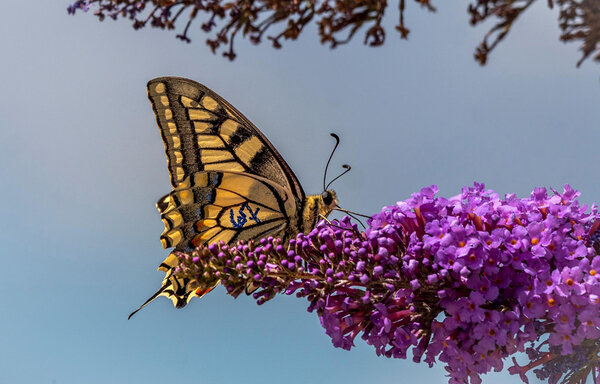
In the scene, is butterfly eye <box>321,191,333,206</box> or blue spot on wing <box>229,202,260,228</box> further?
blue spot on wing <box>229,202,260,228</box>

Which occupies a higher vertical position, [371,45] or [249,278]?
[371,45]

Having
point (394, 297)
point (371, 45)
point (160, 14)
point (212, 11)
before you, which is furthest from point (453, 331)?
point (160, 14)

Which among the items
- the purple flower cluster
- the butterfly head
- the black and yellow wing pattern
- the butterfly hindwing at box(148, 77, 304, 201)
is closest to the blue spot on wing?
the black and yellow wing pattern

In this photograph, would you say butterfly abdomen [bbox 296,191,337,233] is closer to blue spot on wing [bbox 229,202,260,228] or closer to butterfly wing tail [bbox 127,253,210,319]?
blue spot on wing [bbox 229,202,260,228]

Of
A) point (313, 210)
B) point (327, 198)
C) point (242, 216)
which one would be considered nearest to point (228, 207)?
point (242, 216)

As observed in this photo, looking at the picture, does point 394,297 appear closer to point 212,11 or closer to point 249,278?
point 249,278
